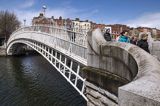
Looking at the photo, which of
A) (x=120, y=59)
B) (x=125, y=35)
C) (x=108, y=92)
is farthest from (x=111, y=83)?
(x=125, y=35)

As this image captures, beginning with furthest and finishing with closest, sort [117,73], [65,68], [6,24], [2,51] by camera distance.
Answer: [6,24]
[2,51]
[65,68]
[117,73]

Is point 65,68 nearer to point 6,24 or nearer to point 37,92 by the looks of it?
point 37,92

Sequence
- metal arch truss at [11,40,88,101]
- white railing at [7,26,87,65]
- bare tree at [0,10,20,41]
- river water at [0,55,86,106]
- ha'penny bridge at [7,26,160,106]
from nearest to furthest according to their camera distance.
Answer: ha'penny bridge at [7,26,160,106] → white railing at [7,26,87,65] → metal arch truss at [11,40,88,101] → river water at [0,55,86,106] → bare tree at [0,10,20,41]

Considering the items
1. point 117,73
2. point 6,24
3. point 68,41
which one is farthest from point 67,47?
point 6,24

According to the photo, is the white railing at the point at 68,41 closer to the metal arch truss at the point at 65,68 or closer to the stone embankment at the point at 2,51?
the metal arch truss at the point at 65,68

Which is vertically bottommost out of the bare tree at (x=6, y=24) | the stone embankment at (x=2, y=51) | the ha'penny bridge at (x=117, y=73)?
the stone embankment at (x=2, y=51)

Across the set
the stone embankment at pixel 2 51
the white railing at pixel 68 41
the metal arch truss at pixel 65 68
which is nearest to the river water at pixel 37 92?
the metal arch truss at pixel 65 68

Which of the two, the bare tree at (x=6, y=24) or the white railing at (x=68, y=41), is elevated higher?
the bare tree at (x=6, y=24)

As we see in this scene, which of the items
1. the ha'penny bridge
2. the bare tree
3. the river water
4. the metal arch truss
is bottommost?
the river water

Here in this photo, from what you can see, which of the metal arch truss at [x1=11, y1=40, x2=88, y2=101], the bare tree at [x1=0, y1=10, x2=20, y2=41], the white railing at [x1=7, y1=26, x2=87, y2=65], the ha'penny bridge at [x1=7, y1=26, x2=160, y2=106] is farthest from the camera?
the bare tree at [x1=0, y1=10, x2=20, y2=41]

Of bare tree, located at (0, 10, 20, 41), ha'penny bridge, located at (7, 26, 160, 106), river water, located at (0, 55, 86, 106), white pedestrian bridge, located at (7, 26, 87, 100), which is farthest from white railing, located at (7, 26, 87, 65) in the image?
bare tree, located at (0, 10, 20, 41)

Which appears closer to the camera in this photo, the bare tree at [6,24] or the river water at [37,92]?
the river water at [37,92]

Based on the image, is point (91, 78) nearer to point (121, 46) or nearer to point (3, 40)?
point (121, 46)

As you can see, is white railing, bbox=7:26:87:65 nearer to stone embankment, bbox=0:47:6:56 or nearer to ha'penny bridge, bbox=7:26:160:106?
ha'penny bridge, bbox=7:26:160:106
